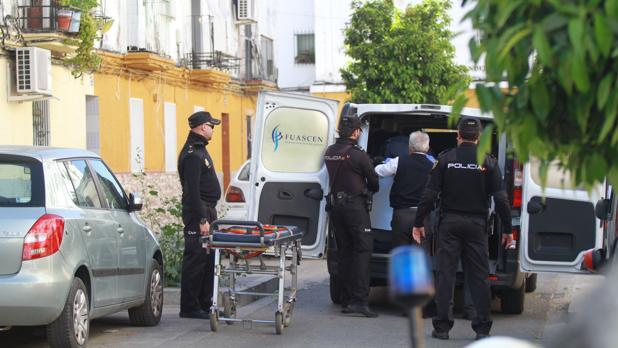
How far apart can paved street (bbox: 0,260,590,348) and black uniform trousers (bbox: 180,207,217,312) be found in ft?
0.67

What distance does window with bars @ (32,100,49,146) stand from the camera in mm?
19766

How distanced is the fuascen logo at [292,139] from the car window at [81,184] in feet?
9.12

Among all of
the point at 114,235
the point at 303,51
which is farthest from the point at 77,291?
the point at 303,51

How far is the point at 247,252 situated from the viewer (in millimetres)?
9422

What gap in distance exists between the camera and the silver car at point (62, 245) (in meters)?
7.84

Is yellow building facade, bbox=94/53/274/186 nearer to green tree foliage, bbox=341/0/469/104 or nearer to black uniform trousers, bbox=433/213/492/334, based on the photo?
green tree foliage, bbox=341/0/469/104

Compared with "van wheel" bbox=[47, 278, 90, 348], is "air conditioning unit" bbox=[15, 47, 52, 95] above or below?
above

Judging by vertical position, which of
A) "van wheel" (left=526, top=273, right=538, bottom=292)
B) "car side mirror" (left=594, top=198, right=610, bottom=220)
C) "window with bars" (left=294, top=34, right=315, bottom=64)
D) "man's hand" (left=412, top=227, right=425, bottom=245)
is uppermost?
"window with bars" (left=294, top=34, right=315, bottom=64)

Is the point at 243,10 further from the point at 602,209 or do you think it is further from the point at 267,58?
the point at 602,209

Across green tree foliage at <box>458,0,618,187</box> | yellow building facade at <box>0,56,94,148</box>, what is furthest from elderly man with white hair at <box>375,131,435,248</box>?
yellow building facade at <box>0,56,94,148</box>

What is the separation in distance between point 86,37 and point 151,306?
10444mm

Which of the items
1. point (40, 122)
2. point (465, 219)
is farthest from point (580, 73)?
point (40, 122)

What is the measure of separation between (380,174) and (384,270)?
975mm

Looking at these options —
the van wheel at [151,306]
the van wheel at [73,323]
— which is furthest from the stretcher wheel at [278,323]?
the van wheel at [73,323]
